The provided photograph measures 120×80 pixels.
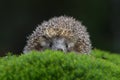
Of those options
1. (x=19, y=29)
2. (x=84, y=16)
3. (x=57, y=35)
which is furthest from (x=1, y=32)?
(x=57, y=35)

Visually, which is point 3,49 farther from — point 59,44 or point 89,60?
point 89,60

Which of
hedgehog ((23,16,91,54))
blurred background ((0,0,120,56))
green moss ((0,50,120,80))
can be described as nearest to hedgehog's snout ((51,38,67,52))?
hedgehog ((23,16,91,54))

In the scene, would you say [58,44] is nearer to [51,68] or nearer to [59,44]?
[59,44]

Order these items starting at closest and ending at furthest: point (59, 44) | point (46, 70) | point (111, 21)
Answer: point (46, 70), point (59, 44), point (111, 21)

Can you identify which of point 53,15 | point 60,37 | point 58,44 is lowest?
point 58,44

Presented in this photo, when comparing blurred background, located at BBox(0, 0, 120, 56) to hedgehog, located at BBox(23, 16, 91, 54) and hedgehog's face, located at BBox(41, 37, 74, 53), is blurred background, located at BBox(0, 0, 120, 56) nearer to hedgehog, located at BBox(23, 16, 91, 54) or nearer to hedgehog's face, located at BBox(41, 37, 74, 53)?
hedgehog, located at BBox(23, 16, 91, 54)

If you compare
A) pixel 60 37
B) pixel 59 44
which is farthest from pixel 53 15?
pixel 59 44

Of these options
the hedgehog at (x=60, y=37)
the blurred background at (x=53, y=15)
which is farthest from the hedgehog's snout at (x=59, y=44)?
the blurred background at (x=53, y=15)

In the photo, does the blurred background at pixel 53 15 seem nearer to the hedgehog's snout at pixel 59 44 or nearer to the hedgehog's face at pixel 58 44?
the hedgehog's face at pixel 58 44
